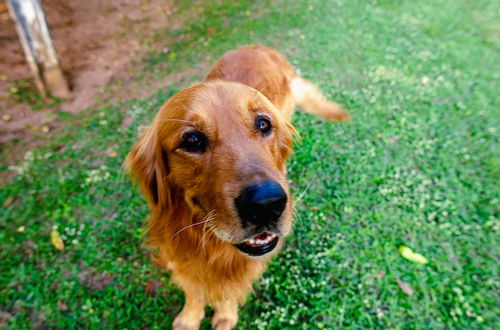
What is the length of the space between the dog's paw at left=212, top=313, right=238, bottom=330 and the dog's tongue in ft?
4.09

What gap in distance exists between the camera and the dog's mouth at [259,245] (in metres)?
1.95

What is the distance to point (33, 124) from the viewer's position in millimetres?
4840

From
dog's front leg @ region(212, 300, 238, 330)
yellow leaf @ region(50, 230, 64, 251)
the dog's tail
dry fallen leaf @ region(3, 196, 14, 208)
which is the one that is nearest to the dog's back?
the dog's tail

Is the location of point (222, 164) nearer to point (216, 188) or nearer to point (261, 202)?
point (216, 188)

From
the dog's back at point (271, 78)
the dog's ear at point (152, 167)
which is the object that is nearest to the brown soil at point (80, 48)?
the dog's back at point (271, 78)

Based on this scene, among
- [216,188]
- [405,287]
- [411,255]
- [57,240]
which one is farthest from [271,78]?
[57,240]

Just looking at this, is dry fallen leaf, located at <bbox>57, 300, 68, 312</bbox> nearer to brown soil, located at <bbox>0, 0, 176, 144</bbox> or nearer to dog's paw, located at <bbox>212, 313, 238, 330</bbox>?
dog's paw, located at <bbox>212, 313, 238, 330</bbox>

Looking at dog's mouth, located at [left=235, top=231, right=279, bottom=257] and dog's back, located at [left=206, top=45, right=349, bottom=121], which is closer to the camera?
dog's mouth, located at [left=235, top=231, right=279, bottom=257]

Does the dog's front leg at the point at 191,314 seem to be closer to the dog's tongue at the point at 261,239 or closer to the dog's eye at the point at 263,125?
the dog's tongue at the point at 261,239

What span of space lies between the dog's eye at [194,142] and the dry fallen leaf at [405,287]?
2.51 m

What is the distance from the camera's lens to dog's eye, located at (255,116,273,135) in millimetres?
2135

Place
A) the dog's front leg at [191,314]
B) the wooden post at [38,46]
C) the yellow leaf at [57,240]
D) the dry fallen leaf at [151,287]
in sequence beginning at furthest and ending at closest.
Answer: the wooden post at [38,46], the yellow leaf at [57,240], the dry fallen leaf at [151,287], the dog's front leg at [191,314]

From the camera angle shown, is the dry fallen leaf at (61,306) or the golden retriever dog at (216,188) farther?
the dry fallen leaf at (61,306)

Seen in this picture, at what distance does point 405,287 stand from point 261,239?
202cm
